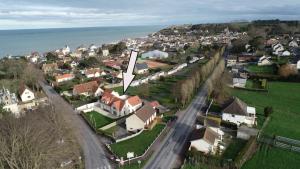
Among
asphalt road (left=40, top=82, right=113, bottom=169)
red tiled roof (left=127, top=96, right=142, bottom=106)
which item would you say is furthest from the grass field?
red tiled roof (left=127, top=96, right=142, bottom=106)

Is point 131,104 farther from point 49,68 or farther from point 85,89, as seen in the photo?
point 49,68

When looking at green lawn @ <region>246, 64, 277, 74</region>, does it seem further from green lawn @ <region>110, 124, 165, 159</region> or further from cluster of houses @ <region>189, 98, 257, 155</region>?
green lawn @ <region>110, 124, 165, 159</region>

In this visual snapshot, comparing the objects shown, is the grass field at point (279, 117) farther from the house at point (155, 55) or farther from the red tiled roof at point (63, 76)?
the house at point (155, 55)

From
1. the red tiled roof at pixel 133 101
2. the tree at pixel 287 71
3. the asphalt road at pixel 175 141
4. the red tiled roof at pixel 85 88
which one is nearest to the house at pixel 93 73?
the red tiled roof at pixel 85 88

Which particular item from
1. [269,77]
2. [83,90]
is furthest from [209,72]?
[83,90]

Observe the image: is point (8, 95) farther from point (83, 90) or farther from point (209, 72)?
point (209, 72)

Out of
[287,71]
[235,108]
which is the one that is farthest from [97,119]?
[287,71]
